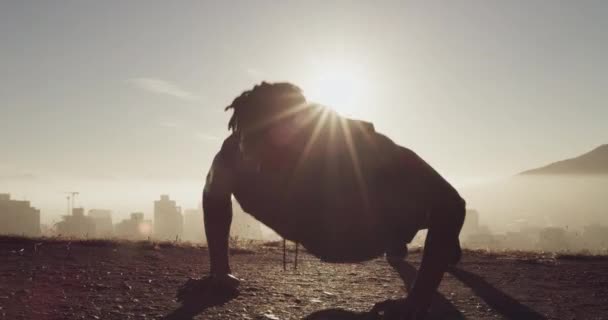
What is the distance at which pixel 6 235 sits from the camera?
670 cm

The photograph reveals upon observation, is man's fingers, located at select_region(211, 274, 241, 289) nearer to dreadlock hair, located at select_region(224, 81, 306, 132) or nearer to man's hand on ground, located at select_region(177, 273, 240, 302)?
man's hand on ground, located at select_region(177, 273, 240, 302)

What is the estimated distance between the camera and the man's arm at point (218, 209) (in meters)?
3.34

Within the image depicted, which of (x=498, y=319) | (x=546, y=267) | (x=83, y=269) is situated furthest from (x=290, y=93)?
(x=546, y=267)

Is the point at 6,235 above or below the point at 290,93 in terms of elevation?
Result: below

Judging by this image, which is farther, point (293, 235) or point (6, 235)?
point (6, 235)

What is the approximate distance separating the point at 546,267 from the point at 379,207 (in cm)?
495

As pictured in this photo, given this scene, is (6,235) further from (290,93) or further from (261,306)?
(290,93)

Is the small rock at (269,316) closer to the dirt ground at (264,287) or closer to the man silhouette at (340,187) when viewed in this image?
the dirt ground at (264,287)

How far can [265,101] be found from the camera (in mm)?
2141

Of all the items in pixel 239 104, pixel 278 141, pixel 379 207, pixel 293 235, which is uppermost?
pixel 239 104

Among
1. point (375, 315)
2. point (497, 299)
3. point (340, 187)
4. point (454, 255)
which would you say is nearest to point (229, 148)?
point (340, 187)

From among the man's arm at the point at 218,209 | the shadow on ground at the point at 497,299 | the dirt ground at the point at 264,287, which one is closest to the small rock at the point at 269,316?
the dirt ground at the point at 264,287

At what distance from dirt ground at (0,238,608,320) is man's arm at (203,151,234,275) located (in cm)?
35

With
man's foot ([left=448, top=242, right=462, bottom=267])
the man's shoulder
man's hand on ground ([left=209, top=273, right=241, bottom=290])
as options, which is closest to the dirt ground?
man's hand on ground ([left=209, top=273, right=241, bottom=290])
